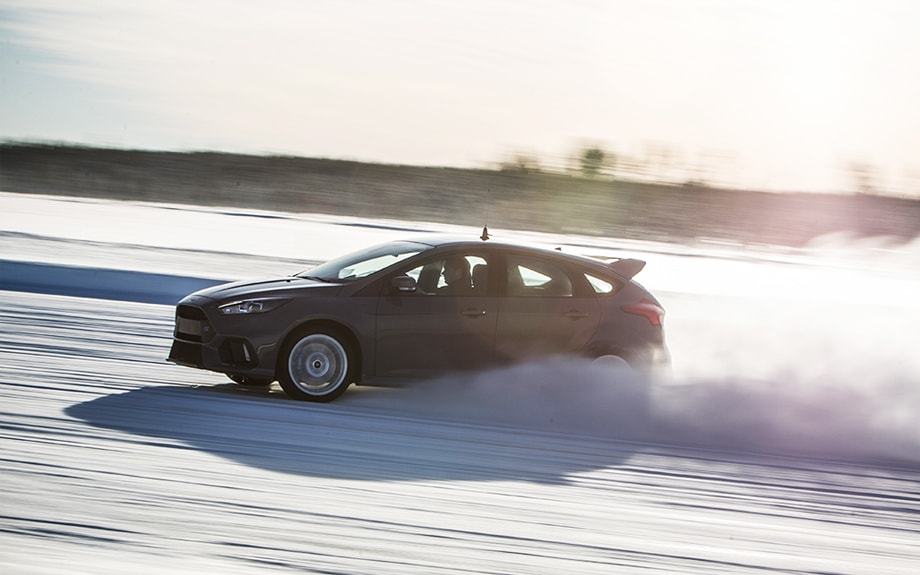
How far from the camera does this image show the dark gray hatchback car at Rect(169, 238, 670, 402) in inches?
340

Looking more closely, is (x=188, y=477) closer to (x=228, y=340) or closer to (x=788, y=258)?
(x=228, y=340)

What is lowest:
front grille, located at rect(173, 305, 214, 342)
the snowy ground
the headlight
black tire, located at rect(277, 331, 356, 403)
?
the snowy ground

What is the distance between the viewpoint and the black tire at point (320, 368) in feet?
28.6

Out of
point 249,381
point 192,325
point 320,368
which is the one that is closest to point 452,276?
point 320,368

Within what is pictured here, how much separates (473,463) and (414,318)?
1.92 metres

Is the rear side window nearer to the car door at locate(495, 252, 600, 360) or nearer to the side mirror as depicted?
the car door at locate(495, 252, 600, 360)

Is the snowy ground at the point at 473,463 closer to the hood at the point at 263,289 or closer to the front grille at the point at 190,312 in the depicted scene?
the front grille at the point at 190,312

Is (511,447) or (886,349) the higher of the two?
(886,349)

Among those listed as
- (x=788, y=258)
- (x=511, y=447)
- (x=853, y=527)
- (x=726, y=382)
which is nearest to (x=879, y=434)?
(x=726, y=382)

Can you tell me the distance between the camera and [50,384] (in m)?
8.73

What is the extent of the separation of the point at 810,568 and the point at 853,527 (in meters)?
1.02

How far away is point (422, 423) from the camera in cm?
834

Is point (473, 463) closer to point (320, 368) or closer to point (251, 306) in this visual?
point (320, 368)

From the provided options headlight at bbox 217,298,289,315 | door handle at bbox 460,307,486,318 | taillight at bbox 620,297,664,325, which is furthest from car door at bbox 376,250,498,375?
taillight at bbox 620,297,664,325
